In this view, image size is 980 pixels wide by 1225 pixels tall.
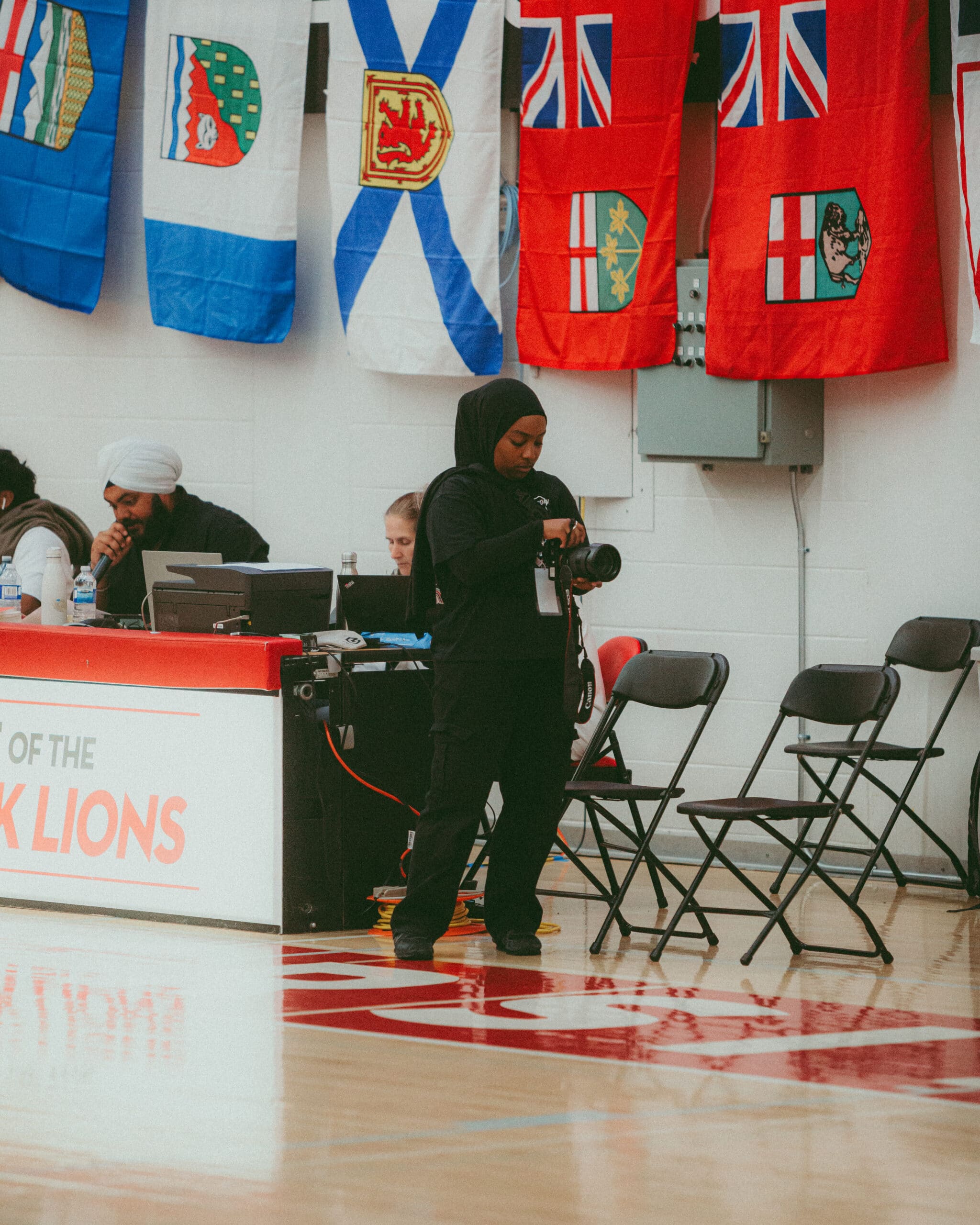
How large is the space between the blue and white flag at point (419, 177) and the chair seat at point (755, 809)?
227 centimetres

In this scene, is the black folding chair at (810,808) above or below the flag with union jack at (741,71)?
below

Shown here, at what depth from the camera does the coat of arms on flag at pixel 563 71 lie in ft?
19.5

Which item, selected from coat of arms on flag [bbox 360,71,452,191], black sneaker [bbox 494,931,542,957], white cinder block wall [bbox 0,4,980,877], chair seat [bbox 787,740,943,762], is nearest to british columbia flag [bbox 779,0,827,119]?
white cinder block wall [bbox 0,4,980,877]

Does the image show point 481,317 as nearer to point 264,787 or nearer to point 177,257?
point 177,257

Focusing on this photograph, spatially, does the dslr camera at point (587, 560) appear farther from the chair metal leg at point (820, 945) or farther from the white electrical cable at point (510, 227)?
the white electrical cable at point (510, 227)

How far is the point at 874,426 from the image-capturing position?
5.84 meters

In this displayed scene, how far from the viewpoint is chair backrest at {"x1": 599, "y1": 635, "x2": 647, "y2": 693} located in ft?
18.3

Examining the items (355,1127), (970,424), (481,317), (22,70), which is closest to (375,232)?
(481,317)

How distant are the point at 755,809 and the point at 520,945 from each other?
735 millimetres

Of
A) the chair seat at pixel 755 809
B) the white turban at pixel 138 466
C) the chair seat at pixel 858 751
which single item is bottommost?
the chair seat at pixel 755 809

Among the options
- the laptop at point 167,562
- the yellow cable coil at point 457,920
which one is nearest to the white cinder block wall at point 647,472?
the yellow cable coil at point 457,920

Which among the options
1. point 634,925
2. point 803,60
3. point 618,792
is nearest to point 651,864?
point 634,925

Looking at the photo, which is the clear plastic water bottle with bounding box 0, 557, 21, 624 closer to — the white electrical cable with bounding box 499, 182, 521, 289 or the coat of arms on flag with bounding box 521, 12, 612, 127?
the white electrical cable with bounding box 499, 182, 521, 289

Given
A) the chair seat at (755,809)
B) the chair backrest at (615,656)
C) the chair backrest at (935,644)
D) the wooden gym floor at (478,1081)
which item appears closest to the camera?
the wooden gym floor at (478,1081)
